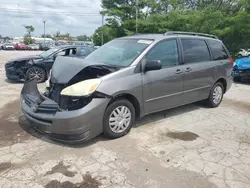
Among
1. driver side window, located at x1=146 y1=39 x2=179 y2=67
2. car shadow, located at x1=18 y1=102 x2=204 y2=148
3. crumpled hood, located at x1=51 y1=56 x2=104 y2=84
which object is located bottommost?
car shadow, located at x1=18 y1=102 x2=204 y2=148

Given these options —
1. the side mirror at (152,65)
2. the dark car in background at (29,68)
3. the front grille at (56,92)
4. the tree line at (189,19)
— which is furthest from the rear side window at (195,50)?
the tree line at (189,19)

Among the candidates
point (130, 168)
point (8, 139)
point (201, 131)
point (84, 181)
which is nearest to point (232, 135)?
point (201, 131)

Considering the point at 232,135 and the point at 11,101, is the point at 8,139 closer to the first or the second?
the point at 11,101

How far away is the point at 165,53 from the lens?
427 cm

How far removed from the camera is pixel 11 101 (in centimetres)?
577

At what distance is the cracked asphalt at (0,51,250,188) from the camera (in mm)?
2676

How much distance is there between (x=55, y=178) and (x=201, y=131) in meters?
2.60

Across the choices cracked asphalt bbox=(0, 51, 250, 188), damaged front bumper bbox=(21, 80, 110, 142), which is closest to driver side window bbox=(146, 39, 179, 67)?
cracked asphalt bbox=(0, 51, 250, 188)

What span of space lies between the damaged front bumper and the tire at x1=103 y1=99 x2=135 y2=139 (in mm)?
116

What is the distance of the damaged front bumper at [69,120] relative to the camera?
3170mm

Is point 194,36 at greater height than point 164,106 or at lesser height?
greater

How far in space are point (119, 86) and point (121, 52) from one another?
3.08ft

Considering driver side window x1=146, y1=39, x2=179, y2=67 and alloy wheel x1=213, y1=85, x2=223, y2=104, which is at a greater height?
driver side window x1=146, y1=39, x2=179, y2=67

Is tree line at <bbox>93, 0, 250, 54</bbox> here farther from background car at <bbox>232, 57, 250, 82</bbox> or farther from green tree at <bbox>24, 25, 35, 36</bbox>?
green tree at <bbox>24, 25, 35, 36</bbox>
